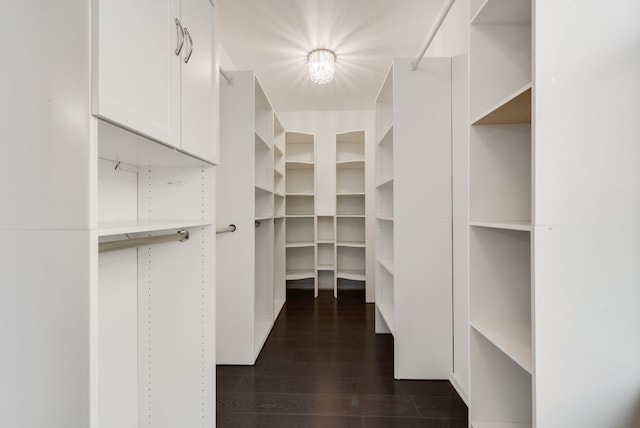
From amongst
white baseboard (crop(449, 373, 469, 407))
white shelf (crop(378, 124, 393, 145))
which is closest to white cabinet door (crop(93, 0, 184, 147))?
white shelf (crop(378, 124, 393, 145))

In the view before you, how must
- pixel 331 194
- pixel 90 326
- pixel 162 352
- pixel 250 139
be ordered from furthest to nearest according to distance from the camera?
pixel 331 194 < pixel 250 139 < pixel 162 352 < pixel 90 326

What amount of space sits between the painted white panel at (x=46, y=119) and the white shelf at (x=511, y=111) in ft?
3.65

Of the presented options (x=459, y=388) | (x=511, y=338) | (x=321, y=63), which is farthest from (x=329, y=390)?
(x=321, y=63)

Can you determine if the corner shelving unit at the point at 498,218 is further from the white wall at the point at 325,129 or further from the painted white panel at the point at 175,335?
the white wall at the point at 325,129

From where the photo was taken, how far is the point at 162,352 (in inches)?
54.1

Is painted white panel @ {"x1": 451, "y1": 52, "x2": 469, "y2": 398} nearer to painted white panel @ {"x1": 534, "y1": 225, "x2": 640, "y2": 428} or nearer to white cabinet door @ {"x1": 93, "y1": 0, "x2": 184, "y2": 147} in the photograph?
painted white panel @ {"x1": 534, "y1": 225, "x2": 640, "y2": 428}

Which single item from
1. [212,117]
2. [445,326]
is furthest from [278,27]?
[445,326]

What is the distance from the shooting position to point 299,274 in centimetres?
433

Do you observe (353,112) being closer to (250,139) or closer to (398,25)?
(398,25)

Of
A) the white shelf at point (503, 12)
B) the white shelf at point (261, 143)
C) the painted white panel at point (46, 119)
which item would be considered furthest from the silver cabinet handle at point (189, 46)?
the white shelf at point (261, 143)

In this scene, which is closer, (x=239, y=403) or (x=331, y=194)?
(x=239, y=403)

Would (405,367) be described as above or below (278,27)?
below

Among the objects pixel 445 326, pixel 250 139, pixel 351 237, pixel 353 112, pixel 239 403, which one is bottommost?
pixel 239 403

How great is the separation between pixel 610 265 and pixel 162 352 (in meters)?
1.63
